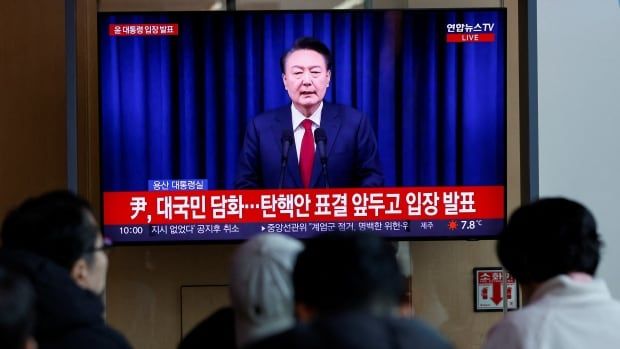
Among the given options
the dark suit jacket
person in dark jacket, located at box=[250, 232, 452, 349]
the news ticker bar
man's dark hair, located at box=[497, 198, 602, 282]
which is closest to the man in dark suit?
the dark suit jacket

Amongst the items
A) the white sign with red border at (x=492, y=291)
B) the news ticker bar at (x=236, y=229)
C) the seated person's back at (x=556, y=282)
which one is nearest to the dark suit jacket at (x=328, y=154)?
the news ticker bar at (x=236, y=229)

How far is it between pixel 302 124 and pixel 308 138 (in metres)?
0.07

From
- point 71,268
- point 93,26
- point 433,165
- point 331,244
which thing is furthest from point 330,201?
point 331,244

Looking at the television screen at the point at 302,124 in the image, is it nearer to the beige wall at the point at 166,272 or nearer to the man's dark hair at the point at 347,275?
the beige wall at the point at 166,272

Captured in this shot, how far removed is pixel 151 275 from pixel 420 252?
4.14 ft

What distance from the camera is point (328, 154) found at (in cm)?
450

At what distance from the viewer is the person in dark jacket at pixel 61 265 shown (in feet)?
7.54

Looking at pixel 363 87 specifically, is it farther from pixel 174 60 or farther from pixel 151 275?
pixel 151 275

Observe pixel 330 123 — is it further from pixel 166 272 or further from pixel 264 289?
pixel 264 289

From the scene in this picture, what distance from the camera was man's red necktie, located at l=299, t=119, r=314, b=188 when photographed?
14.7ft

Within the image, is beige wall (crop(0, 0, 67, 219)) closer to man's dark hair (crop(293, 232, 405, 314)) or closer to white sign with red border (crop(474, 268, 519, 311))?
white sign with red border (crop(474, 268, 519, 311))

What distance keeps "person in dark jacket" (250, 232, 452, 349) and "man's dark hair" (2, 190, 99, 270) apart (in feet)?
3.17

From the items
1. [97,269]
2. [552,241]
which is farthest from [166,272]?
[552,241]

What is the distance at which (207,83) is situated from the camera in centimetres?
448
